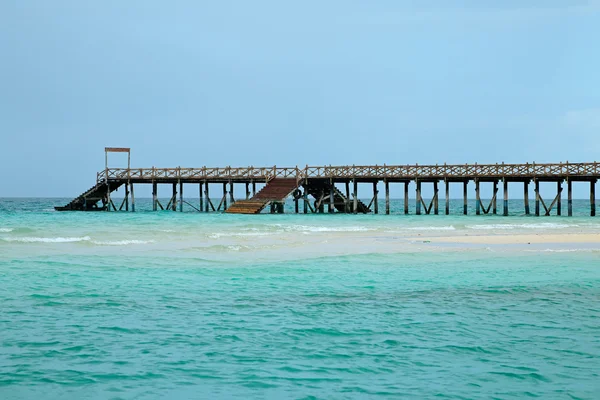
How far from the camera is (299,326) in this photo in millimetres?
10438

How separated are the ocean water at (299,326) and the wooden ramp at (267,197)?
89.0ft

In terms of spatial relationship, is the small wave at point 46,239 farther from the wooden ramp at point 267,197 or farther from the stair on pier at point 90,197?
the stair on pier at point 90,197

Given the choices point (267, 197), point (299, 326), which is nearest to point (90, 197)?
point (267, 197)

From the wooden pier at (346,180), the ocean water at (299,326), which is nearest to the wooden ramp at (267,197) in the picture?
the wooden pier at (346,180)

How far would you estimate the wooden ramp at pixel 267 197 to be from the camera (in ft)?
156

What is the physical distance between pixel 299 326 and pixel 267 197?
3845 centimetres

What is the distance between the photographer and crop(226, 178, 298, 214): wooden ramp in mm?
47688

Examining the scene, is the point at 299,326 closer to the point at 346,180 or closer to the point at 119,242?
the point at 119,242

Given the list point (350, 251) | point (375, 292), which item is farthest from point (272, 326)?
point (350, 251)

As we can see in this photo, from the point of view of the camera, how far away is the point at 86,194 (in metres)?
60.2

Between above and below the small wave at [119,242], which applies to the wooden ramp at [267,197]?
above

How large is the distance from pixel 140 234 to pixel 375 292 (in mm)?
17704

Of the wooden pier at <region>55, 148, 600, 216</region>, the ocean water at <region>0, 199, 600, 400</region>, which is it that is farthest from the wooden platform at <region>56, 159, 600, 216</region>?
the ocean water at <region>0, 199, 600, 400</region>

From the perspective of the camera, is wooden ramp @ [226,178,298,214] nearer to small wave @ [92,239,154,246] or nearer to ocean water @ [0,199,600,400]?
small wave @ [92,239,154,246]
